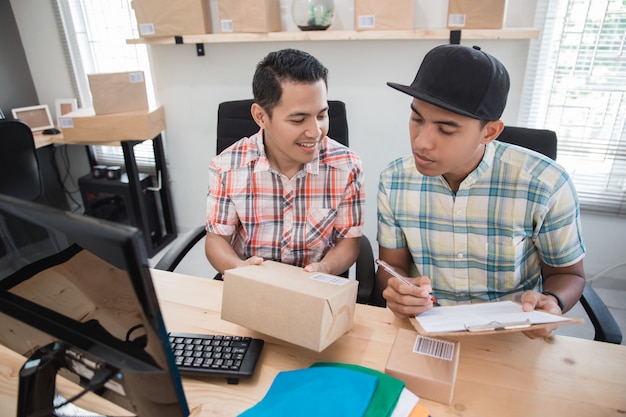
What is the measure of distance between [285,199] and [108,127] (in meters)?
1.57

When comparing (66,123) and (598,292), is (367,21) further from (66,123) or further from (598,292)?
(598,292)

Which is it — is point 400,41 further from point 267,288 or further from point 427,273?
point 267,288

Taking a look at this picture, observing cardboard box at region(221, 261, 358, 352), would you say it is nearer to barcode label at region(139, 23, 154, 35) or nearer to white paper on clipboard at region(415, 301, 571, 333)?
white paper on clipboard at region(415, 301, 571, 333)

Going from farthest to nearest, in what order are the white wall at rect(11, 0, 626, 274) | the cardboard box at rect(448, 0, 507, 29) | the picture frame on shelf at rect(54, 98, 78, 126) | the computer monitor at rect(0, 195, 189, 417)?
the picture frame on shelf at rect(54, 98, 78, 126) < the white wall at rect(11, 0, 626, 274) < the cardboard box at rect(448, 0, 507, 29) < the computer monitor at rect(0, 195, 189, 417)

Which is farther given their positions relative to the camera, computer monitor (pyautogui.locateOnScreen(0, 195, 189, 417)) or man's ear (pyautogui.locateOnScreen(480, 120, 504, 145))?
man's ear (pyautogui.locateOnScreen(480, 120, 504, 145))

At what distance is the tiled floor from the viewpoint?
200cm

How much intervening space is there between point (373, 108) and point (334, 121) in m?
0.91

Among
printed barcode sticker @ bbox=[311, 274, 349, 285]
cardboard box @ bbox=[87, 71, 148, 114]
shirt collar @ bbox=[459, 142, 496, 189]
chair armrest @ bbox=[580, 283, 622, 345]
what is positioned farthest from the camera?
cardboard box @ bbox=[87, 71, 148, 114]

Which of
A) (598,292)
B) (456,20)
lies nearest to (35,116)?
(456,20)

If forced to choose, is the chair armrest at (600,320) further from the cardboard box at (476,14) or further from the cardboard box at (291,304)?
the cardboard box at (476,14)

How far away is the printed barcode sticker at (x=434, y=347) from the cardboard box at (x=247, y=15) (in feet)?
5.65

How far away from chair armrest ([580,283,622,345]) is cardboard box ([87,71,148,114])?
2.37 metres

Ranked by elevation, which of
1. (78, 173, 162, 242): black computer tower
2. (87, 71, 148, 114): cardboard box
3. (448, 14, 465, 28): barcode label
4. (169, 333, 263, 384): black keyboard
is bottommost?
(78, 173, 162, 242): black computer tower

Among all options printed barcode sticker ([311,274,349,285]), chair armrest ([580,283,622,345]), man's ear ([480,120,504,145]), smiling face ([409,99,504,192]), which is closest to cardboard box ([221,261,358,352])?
printed barcode sticker ([311,274,349,285])
